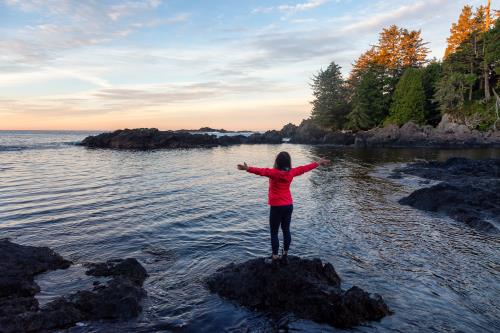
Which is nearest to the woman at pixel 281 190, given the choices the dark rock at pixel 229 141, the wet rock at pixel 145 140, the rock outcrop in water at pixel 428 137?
the rock outcrop in water at pixel 428 137

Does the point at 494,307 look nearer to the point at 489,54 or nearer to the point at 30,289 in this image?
the point at 30,289

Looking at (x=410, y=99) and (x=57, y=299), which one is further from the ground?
(x=410, y=99)

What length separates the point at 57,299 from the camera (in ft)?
24.5

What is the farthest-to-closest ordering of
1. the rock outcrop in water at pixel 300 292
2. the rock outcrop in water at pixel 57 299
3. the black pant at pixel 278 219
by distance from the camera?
the black pant at pixel 278 219, the rock outcrop in water at pixel 300 292, the rock outcrop in water at pixel 57 299

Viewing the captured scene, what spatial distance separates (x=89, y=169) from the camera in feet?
104

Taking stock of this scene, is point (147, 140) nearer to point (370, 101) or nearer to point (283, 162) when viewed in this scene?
point (370, 101)

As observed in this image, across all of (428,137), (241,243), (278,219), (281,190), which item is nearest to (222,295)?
(278,219)

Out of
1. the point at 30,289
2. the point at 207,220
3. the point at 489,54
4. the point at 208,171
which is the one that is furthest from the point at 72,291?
the point at 489,54

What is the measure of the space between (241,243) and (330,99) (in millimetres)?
77148

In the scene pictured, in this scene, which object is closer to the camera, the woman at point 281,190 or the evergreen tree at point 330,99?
the woman at point 281,190

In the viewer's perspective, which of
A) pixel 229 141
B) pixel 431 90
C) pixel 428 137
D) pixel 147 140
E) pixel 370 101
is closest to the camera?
pixel 428 137

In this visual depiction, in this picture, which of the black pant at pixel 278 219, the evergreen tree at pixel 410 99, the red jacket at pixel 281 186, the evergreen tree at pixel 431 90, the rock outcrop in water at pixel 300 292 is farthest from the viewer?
the evergreen tree at pixel 431 90

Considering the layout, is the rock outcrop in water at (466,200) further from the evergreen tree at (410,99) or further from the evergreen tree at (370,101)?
the evergreen tree at (370,101)

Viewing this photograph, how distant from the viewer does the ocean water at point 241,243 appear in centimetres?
716
